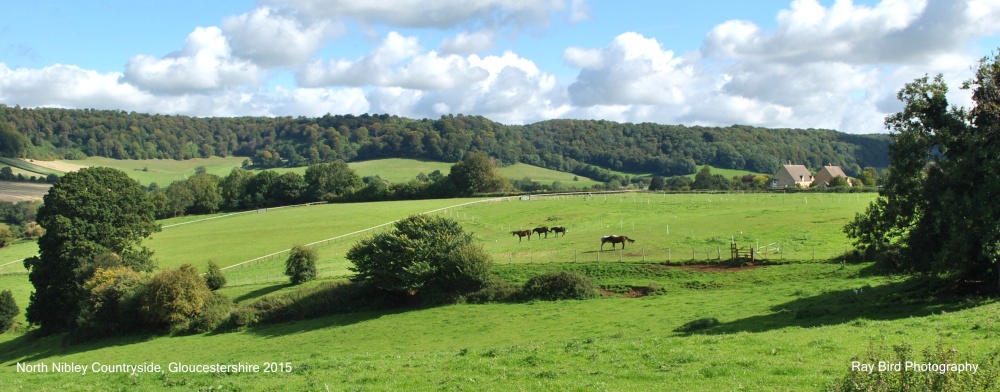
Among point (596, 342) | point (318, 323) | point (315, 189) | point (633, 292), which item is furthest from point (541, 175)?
point (596, 342)

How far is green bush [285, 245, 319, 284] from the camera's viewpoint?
4819cm

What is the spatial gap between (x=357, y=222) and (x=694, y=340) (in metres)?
66.9

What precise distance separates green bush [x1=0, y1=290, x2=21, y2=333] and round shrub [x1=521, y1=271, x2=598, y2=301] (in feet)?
133

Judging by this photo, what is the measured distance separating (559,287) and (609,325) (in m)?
9.29

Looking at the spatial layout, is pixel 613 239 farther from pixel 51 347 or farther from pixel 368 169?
pixel 368 169

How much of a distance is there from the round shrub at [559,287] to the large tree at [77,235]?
107 feet

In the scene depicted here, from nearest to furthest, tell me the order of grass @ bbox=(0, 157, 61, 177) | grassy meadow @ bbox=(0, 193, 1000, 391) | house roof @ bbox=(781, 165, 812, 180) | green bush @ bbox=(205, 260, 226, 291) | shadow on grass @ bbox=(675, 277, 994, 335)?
1. grassy meadow @ bbox=(0, 193, 1000, 391)
2. shadow on grass @ bbox=(675, 277, 994, 335)
3. green bush @ bbox=(205, 260, 226, 291)
4. house roof @ bbox=(781, 165, 812, 180)
5. grass @ bbox=(0, 157, 61, 177)

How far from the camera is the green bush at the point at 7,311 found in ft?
169

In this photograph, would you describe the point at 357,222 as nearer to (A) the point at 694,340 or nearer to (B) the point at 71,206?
(B) the point at 71,206

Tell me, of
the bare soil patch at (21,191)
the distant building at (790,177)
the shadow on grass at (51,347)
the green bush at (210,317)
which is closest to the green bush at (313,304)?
the green bush at (210,317)

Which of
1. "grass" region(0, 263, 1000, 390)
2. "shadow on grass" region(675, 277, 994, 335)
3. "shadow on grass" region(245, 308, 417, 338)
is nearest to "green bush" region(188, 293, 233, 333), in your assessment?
"grass" region(0, 263, 1000, 390)

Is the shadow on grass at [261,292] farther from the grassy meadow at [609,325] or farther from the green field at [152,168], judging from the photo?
the green field at [152,168]

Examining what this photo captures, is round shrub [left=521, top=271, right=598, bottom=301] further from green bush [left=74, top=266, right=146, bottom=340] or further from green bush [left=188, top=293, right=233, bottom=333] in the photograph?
green bush [left=74, top=266, right=146, bottom=340]

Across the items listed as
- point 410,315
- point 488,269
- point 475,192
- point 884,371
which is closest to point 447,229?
point 488,269
